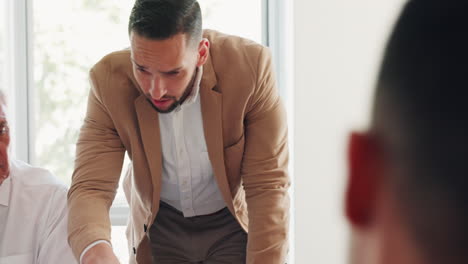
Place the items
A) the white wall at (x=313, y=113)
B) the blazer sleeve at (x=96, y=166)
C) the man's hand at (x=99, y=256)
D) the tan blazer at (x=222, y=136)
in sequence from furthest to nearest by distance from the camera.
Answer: the white wall at (x=313, y=113)
the tan blazer at (x=222, y=136)
the blazer sleeve at (x=96, y=166)
the man's hand at (x=99, y=256)

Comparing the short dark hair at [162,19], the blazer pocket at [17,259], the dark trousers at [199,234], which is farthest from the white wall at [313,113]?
the blazer pocket at [17,259]

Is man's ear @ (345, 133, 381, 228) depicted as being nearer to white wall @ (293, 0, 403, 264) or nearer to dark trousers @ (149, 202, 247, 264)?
dark trousers @ (149, 202, 247, 264)

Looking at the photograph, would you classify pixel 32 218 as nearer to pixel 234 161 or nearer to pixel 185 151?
pixel 185 151

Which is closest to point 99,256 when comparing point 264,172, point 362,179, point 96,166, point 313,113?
point 96,166

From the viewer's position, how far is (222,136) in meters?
1.75

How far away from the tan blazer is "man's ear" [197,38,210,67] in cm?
7

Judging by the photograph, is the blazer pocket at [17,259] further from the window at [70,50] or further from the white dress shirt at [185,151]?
the window at [70,50]

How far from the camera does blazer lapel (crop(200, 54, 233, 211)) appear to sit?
5.69 ft

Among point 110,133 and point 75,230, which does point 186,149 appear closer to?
point 110,133

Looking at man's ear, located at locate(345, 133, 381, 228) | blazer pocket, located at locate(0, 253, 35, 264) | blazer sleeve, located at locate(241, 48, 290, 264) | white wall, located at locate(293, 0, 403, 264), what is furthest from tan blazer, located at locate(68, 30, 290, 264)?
man's ear, located at locate(345, 133, 381, 228)

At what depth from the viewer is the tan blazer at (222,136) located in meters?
1.72

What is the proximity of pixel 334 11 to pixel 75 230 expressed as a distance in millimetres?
1537

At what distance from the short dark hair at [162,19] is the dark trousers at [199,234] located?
61cm

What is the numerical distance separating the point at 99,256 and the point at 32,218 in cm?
47
